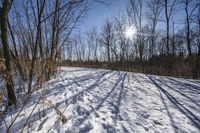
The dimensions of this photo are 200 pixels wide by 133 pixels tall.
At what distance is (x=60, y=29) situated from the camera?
10.4m

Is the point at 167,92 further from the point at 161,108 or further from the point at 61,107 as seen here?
the point at 61,107

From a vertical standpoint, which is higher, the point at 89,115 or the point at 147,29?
the point at 147,29

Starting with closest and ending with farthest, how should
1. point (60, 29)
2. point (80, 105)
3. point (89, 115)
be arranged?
point (89, 115) → point (80, 105) → point (60, 29)

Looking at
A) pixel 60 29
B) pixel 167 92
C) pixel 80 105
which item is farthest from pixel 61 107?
pixel 60 29

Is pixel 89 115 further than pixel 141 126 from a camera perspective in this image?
Yes

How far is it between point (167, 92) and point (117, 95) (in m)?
1.81

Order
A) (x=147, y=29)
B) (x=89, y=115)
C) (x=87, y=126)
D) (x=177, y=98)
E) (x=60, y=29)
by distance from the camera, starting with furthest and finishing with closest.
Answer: (x=147, y=29)
(x=60, y=29)
(x=177, y=98)
(x=89, y=115)
(x=87, y=126)

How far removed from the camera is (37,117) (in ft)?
12.2

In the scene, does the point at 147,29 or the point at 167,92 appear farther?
the point at 147,29

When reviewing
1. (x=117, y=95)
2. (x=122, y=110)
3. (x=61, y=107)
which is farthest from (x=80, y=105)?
(x=117, y=95)

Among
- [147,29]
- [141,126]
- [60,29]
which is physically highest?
[147,29]

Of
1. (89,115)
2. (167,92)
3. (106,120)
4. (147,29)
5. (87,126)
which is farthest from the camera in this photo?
(147,29)

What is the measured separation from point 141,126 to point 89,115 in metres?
1.11

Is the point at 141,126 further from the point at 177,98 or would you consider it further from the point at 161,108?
the point at 177,98
